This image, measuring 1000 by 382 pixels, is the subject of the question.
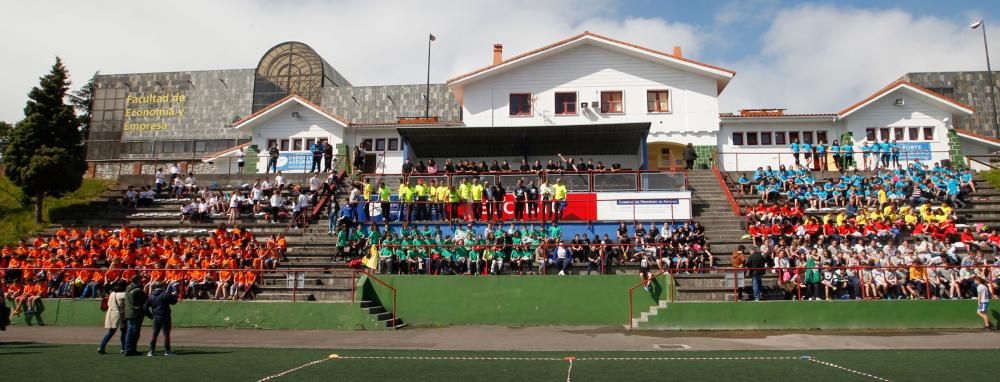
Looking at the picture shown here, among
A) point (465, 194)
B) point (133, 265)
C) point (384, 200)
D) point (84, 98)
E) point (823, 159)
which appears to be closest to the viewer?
point (133, 265)

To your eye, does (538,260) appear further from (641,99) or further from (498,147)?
(641,99)

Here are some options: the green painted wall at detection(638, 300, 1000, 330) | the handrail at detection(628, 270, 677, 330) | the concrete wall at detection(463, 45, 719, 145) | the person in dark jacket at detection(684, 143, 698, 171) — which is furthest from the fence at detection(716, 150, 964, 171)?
the handrail at detection(628, 270, 677, 330)

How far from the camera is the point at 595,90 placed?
31.3 m

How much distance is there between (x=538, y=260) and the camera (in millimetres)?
18422

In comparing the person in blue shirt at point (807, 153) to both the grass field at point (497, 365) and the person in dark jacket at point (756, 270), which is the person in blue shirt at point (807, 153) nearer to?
the person in dark jacket at point (756, 270)

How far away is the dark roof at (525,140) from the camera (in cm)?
2756

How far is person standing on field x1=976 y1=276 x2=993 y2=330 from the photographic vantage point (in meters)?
14.8

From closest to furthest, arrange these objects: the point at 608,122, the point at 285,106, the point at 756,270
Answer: the point at 756,270 → the point at 608,122 → the point at 285,106

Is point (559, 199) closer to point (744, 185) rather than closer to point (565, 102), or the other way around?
point (744, 185)

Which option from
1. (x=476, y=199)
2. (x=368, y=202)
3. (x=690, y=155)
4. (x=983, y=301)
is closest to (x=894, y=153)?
(x=690, y=155)

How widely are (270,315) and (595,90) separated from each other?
65.4 ft

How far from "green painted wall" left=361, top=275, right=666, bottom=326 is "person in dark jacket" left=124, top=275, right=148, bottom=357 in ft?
20.0

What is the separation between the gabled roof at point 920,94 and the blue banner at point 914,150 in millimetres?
1997

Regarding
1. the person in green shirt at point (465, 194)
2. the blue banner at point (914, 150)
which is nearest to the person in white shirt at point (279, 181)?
the person in green shirt at point (465, 194)
